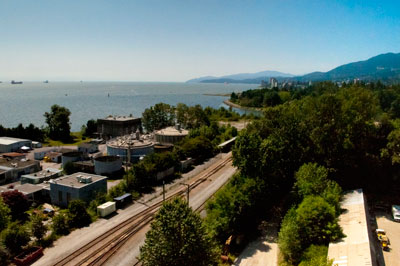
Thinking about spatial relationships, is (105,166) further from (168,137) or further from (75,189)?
(168,137)

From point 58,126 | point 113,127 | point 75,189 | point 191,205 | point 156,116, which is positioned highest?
point 156,116

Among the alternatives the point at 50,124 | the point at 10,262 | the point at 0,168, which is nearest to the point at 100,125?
the point at 50,124

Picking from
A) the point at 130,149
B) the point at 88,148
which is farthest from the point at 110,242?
the point at 88,148

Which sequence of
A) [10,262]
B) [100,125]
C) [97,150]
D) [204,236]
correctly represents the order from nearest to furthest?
[204,236] → [10,262] → [97,150] → [100,125]

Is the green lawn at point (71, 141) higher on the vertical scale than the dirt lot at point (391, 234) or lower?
lower

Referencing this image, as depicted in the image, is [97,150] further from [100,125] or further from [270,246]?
[270,246]

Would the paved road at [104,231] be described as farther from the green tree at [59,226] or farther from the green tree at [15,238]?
the green tree at [15,238]

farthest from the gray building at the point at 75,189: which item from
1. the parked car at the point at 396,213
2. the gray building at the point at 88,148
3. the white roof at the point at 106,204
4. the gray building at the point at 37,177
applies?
the parked car at the point at 396,213
